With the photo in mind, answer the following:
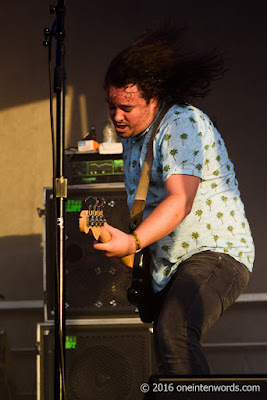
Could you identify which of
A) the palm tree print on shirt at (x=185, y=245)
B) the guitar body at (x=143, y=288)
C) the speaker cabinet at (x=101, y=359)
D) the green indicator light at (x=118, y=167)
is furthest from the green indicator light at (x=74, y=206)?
the palm tree print on shirt at (x=185, y=245)

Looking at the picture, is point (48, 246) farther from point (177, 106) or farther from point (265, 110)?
point (265, 110)

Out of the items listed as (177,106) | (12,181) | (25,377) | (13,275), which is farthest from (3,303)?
(177,106)

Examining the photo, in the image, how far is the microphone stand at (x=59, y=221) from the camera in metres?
2.01

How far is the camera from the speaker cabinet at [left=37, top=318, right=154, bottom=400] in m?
3.20

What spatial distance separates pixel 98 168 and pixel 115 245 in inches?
82.6

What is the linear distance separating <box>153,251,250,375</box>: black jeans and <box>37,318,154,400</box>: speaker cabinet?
140cm

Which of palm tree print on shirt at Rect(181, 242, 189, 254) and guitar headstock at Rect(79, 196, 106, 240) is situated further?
palm tree print on shirt at Rect(181, 242, 189, 254)

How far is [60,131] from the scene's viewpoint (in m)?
2.11

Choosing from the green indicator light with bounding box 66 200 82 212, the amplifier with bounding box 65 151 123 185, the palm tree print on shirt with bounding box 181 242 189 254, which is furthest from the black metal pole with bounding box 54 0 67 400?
the amplifier with bounding box 65 151 123 185

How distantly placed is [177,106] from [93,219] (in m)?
0.71

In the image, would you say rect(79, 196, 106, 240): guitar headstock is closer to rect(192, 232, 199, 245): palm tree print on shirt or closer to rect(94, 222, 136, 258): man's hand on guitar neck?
rect(94, 222, 136, 258): man's hand on guitar neck

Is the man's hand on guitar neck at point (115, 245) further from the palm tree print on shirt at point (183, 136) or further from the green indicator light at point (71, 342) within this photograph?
the green indicator light at point (71, 342)

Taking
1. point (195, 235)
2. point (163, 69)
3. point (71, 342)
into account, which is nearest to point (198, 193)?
point (195, 235)

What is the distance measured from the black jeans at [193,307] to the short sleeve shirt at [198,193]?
6cm
